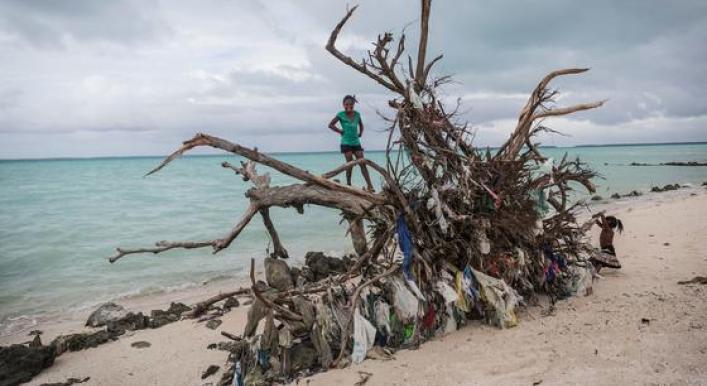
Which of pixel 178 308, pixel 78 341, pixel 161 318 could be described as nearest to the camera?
pixel 78 341

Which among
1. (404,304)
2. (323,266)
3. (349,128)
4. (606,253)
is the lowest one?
(323,266)

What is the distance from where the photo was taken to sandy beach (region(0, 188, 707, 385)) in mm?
3996

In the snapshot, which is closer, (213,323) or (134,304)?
(213,323)

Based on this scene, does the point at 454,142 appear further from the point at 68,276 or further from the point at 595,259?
the point at 68,276

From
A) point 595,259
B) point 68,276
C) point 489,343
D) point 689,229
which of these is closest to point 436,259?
point 489,343

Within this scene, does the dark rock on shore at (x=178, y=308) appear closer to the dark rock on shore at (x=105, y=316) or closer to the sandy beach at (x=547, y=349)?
the sandy beach at (x=547, y=349)

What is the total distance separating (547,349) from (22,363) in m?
5.91

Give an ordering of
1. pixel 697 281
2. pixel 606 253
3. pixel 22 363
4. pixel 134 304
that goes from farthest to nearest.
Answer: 1. pixel 134 304
2. pixel 606 253
3. pixel 697 281
4. pixel 22 363

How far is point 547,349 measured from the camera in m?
4.50

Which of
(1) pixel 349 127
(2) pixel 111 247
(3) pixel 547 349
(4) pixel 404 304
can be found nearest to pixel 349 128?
(1) pixel 349 127

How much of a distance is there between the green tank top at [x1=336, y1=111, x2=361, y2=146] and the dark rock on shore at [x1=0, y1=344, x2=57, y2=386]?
4960 mm

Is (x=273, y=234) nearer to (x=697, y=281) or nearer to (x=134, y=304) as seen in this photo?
(x=134, y=304)

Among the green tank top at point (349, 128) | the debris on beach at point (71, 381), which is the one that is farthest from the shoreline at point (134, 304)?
the green tank top at point (349, 128)

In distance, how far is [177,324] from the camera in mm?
7238
